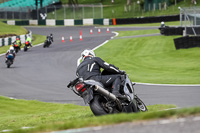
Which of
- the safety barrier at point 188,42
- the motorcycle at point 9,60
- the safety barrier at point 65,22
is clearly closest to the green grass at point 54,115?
the motorcycle at point 9,60

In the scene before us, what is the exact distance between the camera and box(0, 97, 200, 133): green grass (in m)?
5.93

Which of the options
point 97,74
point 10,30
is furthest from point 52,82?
point 10,30

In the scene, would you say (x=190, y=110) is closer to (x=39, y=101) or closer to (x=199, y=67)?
(x=39, y=101)

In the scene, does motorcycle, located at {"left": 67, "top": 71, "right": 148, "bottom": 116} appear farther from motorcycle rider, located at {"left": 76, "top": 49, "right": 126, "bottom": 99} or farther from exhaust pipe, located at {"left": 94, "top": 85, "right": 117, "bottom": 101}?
motorcycle rider, located at {"left": 76, "top": 49, "right": 126, "bottom": 99}

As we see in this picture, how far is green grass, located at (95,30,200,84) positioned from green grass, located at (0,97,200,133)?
5.80 m

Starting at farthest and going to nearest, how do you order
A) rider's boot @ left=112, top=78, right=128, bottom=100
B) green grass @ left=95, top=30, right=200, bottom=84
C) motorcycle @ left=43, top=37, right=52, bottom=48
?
motorcycle @ left=43, top=37, right=52, bottom=48 < green grass @ left=95, top=30, right=200, bottom=84 < rider's boot @ left=112, top=78, right=128, bottom=100

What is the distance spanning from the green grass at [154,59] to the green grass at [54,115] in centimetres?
580

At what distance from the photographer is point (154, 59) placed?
86.1 feet

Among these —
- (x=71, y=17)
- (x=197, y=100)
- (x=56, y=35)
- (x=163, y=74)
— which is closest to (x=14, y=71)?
(x=163, y=74)

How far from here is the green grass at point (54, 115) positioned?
5.93 m

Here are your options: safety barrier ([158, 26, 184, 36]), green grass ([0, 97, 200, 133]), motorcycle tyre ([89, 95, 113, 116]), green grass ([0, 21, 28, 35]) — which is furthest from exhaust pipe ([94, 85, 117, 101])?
green grass ([0, 21, 28, 35])

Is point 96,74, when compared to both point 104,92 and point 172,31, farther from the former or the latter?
point 172,31

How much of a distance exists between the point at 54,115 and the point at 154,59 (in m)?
16.2

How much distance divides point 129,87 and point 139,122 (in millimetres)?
3711
